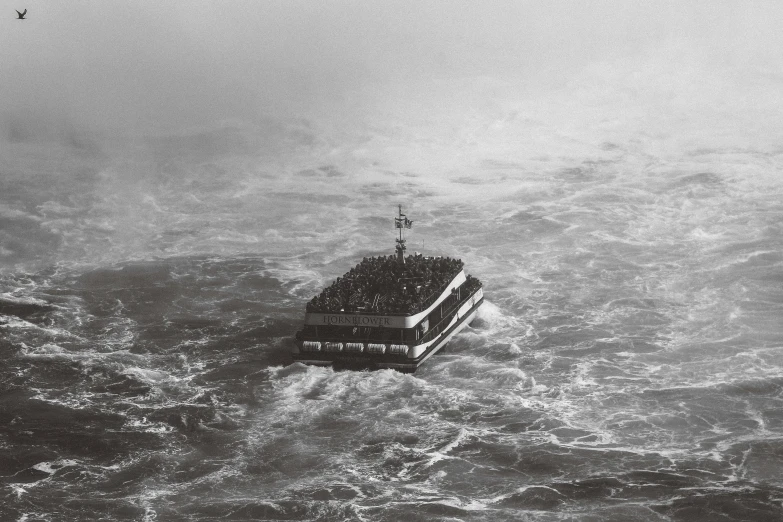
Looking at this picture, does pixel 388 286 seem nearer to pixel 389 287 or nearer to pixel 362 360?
pixel 389 287

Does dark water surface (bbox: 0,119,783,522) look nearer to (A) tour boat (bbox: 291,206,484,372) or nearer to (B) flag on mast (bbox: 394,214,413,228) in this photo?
(A) tour boat (bbox: 291,206,484,372)

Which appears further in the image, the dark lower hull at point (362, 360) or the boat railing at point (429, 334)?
the boat railing at point (429, 334)

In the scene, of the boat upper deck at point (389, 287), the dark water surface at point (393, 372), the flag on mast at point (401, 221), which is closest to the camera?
the dark water surface at point (393, 372)

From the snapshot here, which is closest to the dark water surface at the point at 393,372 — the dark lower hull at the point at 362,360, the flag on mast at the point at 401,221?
the dark lower hull at the point at 362,360

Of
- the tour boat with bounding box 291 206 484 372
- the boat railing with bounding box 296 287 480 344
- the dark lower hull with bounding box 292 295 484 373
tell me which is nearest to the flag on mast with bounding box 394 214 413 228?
the tour boat with bounding box 291 206 484 372

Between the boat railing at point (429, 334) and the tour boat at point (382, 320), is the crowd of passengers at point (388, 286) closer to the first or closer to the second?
the tour boat at point (382, 320)

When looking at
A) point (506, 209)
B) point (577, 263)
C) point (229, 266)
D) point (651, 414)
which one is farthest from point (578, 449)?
point (506, 209)

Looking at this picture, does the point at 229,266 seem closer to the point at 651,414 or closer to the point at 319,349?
the point at 319,349

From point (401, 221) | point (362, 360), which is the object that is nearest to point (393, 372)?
point (362, 360)
